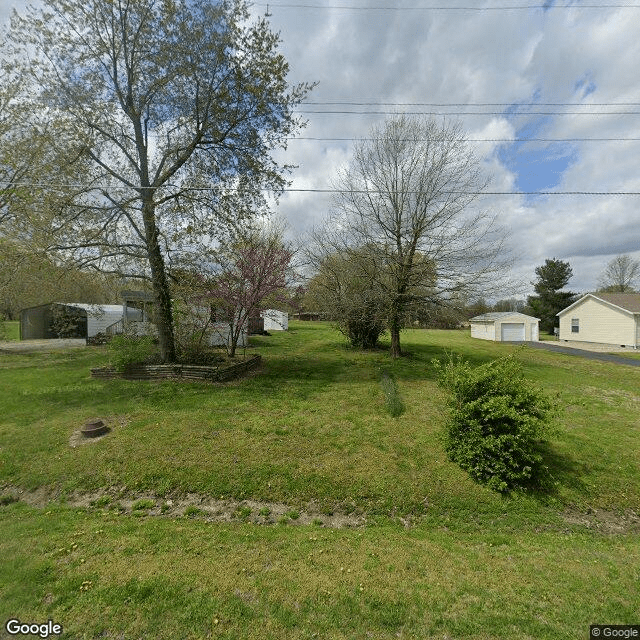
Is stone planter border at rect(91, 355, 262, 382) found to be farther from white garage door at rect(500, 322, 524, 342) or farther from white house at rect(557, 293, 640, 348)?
white house at rect(557, 293, 640, 348)

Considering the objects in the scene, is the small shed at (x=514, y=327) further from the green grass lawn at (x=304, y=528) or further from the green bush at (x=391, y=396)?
the green grass lawn at (x=304, y=528)

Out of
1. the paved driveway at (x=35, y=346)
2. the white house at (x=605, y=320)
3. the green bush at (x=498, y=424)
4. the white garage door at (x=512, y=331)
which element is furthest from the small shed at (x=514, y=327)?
the paved driveway at (x=35, y=346)

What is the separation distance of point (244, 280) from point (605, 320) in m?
27.9

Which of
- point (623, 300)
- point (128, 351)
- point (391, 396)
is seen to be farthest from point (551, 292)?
A: point (128, 351)

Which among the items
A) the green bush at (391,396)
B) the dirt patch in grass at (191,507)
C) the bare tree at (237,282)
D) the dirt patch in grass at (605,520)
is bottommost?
the dirt patch in grass at (605,520)

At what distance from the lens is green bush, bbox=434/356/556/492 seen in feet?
13.8

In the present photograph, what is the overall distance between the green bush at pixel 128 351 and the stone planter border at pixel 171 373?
22 centimetres

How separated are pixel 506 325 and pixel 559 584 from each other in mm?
28478

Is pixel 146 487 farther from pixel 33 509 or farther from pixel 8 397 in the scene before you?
pixel 8 397

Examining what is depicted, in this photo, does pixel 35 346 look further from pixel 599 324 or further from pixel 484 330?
pixel 599 324

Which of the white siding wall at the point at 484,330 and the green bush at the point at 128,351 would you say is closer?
the green bush at the point at 128,351

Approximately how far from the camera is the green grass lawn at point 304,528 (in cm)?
233

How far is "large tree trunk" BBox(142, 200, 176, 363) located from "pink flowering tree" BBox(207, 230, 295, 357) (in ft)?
4.28

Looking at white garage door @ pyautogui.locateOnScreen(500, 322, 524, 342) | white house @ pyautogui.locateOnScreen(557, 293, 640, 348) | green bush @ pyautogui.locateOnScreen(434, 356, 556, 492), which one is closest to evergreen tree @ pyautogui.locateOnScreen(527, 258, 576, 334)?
white house @ pyautogui.locateOnScreen(557, 293, 640, 348)
